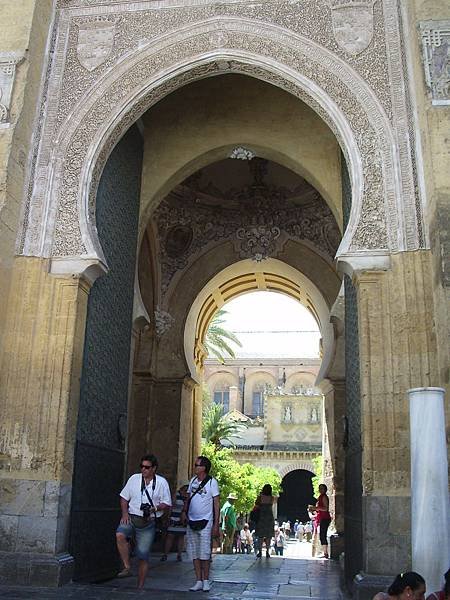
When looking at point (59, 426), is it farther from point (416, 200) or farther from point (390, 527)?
point (416, 200)

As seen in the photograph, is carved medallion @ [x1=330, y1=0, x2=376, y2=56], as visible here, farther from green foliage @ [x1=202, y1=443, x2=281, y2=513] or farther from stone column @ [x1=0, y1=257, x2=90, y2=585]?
green foliage @ [x1=202, y1=443, x2=281, y2=513]

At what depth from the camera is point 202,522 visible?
17.0ft

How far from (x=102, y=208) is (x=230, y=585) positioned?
12.3ft

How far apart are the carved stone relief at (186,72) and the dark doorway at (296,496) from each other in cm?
2988

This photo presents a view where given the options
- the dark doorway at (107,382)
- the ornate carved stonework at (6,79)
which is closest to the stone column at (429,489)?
the dark doorway at (107,382)

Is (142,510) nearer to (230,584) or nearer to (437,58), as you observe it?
(230,584)

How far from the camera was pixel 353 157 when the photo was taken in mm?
5953

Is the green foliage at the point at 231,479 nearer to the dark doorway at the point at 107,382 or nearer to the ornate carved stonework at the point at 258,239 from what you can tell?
the ornate carved stonework at the point at 258,239

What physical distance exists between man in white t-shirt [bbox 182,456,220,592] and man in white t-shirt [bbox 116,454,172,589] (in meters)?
0.22

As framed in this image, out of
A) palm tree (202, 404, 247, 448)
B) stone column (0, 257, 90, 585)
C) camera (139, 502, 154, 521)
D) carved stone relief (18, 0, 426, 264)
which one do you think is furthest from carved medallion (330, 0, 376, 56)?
palm tree (202, 404, 247, 448)

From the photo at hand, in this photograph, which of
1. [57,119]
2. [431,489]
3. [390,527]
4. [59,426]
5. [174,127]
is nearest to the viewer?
[431,489]

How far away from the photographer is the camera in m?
5.07

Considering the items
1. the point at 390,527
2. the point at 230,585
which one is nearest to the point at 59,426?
the point at 230,585

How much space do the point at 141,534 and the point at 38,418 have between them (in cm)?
128
